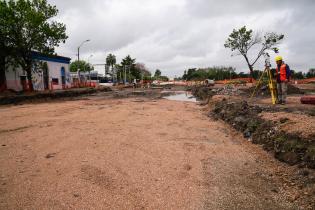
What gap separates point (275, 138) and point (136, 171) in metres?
3.21

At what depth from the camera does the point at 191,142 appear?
7.02 meters

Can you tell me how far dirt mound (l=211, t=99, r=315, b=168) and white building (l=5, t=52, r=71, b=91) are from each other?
85.9 feet

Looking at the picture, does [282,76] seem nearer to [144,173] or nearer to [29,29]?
[144,173]

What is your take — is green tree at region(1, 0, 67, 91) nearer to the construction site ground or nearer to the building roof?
the building roof

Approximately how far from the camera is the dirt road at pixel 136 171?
3842 mm

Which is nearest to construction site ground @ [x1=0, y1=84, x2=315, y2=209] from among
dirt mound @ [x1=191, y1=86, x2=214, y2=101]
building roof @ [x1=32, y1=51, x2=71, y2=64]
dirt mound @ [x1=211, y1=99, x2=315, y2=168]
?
dirt mound @ [x1=211, y1=99, x2=315, y2=168]

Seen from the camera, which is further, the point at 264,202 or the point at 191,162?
the point at 191,162

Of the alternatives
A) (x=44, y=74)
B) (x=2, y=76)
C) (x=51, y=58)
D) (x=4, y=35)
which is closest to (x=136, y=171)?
(x=4, y=35)

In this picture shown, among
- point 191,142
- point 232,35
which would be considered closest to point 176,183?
point 191,142

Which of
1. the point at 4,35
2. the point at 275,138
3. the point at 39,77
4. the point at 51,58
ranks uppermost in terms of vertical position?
the point at 4,35

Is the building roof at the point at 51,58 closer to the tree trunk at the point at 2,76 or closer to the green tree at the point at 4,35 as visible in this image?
the tree trunk at the point at 2,76

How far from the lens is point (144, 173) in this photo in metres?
4.85

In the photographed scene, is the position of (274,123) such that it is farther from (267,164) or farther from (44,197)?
(44,197)

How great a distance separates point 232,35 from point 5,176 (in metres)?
37.9
